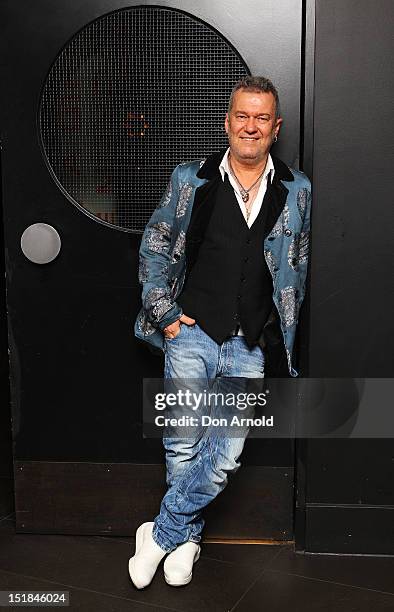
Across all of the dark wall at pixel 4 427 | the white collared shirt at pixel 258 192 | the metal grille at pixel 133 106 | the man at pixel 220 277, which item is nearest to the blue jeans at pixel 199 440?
the man at pixel 220 277

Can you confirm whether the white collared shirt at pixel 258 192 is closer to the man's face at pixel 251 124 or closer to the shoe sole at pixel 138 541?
the man's face at pixel 251 124

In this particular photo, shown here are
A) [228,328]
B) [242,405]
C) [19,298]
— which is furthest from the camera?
[19,298]

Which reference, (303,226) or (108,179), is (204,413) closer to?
(303,226)

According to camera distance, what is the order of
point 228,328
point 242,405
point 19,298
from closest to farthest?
point 228,328
point 242,405
point 19,298

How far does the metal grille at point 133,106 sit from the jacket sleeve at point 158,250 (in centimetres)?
19

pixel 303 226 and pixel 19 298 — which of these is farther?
pixel 19 298

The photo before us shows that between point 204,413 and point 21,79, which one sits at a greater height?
point 21,79

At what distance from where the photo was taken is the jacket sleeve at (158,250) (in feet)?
7.27

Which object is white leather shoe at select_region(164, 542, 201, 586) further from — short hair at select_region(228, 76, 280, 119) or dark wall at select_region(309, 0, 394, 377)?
short hair at select_region(228, 76, 280, 119)

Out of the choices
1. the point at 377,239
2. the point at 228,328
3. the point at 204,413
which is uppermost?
the point at 377,239

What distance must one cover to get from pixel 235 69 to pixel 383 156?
0.52m

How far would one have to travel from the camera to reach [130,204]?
2.45 meters

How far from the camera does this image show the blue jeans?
2238 mm

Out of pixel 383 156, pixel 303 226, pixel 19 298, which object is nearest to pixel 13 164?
pixel 19 298
